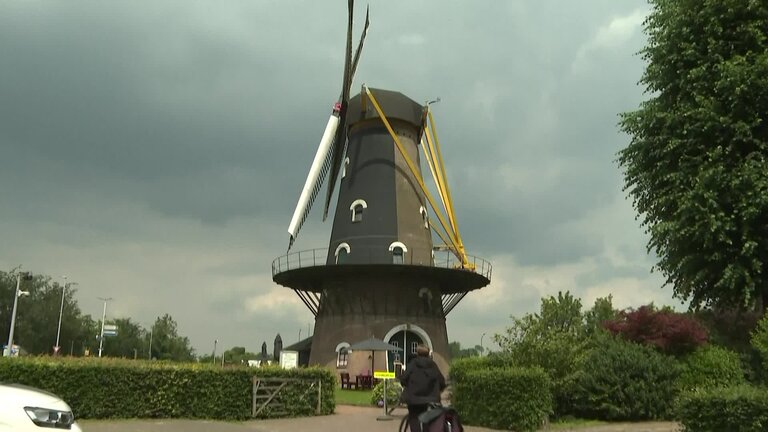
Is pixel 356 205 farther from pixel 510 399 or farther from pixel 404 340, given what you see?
pixel 510 399

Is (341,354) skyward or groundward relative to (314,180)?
groundward

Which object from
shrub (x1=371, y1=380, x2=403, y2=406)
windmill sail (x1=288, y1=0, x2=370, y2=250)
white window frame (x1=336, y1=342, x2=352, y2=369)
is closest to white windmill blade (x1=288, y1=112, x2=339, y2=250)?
windmill sail (x1=288, y1=0, x2=370, y2=250)

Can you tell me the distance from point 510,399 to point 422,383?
626 centimetres

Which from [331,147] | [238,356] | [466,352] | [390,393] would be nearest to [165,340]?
[238,356]

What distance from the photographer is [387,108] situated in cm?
3347

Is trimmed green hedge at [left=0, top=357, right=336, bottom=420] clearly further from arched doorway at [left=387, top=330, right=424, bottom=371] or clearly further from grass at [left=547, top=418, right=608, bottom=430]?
arched doorway at [left=387, top=330, right=424, bottom=371]

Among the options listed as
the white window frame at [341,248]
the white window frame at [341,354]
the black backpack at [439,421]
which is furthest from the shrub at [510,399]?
the white window frame at [341,248]

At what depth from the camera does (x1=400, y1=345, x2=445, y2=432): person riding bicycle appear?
344 inches

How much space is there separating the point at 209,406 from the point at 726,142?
15580 mm

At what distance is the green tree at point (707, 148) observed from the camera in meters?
16.4

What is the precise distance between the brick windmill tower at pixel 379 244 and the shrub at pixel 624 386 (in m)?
13.3

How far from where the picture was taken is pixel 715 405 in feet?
35.3

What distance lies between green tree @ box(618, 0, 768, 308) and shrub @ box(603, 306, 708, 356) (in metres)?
1.13

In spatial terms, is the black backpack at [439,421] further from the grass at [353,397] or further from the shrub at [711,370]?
the grass at [353,397]
